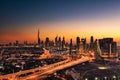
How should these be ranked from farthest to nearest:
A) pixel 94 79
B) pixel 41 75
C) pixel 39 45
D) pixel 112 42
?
pixel 39 45 < pixel 112 42 < pixel 41 75 < pixel 94 79

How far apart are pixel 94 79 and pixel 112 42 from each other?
28.4 metres

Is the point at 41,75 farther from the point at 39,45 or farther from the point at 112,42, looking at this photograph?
the point at 39,45

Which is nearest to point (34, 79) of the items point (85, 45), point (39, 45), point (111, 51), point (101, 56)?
point (101, 56)

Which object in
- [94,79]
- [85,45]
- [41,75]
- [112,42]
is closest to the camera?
[94,79]

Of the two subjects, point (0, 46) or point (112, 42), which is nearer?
point (112, 42)

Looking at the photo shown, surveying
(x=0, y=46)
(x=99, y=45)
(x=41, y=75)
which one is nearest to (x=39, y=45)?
(x=0, y=46)

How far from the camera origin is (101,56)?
43625mm

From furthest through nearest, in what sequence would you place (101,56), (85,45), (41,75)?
(85,45) → (101,56) → (41,75)

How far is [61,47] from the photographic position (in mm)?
60594

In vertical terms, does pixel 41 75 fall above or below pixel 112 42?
below

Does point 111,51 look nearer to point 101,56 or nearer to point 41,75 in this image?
point 101,56

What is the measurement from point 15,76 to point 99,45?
29.2 m

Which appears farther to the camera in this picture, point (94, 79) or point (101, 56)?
point (101, 56)

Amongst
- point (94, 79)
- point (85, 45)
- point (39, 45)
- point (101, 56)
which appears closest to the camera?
point (94, 79)
